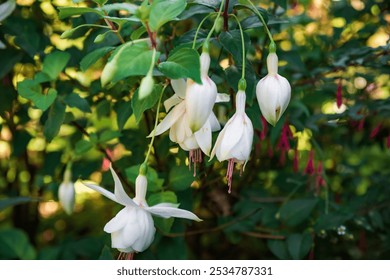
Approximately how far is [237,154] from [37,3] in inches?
30.1

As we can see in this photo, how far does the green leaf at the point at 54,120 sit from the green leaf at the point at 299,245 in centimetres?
60

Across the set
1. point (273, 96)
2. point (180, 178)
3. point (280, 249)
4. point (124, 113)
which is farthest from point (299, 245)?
point (273, 96)

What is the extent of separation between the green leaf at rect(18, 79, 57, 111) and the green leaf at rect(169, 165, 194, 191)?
0.27 meters

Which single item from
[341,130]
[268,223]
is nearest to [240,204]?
[268,223]

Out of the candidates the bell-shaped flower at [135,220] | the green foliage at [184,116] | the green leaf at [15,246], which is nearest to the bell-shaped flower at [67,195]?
the green foliage at [184,116]

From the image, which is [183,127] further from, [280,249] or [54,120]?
[280,249]

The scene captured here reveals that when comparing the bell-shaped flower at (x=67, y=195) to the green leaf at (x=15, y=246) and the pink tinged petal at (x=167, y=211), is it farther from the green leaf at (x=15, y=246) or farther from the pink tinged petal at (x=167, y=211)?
the pink tinged petal at (x=167, y=211)

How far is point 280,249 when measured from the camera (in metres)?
1.25

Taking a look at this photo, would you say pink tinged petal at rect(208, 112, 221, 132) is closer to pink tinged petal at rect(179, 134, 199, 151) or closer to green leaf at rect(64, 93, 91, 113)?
pink tinged petal at rect(179, 134, 199, 151)

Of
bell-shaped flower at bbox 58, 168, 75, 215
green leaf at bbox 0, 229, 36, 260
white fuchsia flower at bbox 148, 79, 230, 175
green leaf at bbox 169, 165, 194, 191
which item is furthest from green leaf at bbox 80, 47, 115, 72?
green leaf at bbox 0, 229, 36, 260

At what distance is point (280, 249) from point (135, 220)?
65 centimetres

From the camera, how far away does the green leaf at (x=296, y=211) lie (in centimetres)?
128

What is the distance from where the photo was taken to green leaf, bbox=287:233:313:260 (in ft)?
3.86

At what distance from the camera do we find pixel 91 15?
3.36 feet
